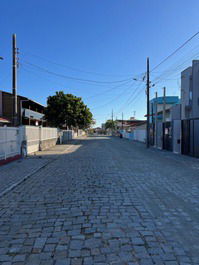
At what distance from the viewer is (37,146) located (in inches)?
641

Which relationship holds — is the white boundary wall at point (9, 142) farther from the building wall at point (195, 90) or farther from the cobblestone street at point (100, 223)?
the building wall at point (195, 90)

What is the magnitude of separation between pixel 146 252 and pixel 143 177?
4.55 metres

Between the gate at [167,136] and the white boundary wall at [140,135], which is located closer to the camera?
the gate at [167,136]

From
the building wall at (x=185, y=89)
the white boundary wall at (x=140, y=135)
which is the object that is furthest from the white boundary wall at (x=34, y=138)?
the white boundary wall at (x=140, y=135)

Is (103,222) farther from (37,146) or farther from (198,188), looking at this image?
(37,146)

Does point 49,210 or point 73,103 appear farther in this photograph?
point 73,103

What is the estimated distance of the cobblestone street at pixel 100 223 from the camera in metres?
2.59

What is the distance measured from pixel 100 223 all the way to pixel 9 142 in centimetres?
872

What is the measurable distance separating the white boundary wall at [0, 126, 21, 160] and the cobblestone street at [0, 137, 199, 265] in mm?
4278

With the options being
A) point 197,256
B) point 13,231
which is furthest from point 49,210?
point 197,256

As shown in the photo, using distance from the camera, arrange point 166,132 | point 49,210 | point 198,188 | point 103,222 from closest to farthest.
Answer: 1. point 103,222
2. point 49,210
3. point 198,188
4. point 166,132

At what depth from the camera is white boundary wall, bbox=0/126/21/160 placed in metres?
9.68

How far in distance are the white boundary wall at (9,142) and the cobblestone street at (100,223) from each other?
428 cm

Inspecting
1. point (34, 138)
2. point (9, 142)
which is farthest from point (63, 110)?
point (9, 142)
